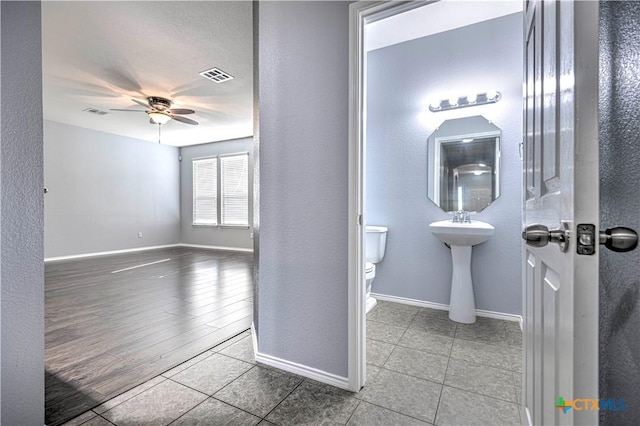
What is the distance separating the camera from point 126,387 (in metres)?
1.57

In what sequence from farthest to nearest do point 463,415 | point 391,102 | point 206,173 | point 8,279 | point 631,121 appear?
point 206,173, point 391,102, point 463,415, point 8,279, point 631,121

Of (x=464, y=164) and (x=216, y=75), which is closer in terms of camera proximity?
(x=464, y=164)

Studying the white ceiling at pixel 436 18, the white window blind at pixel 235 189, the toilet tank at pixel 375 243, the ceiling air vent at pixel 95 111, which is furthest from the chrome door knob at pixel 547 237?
the white window blind at pixel 235 189

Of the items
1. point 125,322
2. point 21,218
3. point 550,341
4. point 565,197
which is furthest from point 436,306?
point 21,218

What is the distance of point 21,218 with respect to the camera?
1.15 m

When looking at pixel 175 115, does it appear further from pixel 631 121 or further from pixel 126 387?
pixel 631 121

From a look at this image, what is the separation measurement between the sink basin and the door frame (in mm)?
1181

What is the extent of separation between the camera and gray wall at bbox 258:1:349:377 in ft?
5.19

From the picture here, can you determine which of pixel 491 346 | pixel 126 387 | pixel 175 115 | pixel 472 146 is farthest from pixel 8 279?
pixel 175 115

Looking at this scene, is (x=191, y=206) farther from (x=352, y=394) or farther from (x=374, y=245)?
(x=352, y=394)

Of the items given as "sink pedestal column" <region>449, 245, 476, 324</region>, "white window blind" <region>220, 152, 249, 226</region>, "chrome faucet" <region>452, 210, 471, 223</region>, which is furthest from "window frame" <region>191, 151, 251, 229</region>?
"sink pedestal column" <region>449, 245, 476, 324</region>

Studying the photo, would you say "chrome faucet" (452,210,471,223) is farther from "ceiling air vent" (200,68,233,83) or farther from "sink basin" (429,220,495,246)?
"ceiling air vent" (200,68,233,83)

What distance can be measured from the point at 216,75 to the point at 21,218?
10.1 ft

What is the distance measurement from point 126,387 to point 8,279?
86 centimetres
